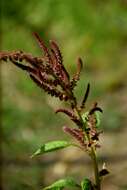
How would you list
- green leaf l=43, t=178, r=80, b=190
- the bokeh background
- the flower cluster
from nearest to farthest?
the flower cluster < green leaf l=43, t=178, r=80, b=190 < the bokeh background

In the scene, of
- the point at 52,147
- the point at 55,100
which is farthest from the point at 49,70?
the point at 55,100

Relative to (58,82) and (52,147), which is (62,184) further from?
(58,82)

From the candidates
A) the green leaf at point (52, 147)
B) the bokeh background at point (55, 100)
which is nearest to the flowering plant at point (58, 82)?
the green leaf at point (52, 147)

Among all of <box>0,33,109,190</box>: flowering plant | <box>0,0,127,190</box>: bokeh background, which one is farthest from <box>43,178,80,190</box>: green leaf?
<box>0,0,127,190</box>: bokeh background

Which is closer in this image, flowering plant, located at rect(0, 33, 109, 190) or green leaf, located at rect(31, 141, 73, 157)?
flowering plant, located at rect(0, 33, 109, 190)

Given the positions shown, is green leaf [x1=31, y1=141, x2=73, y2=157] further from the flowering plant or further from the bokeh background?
the bokeh background

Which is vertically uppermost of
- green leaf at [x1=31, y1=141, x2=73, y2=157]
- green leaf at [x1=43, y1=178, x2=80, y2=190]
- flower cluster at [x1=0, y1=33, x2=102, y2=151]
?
flower cluster at [x1=0, y1=33, x2=102, y2=151]

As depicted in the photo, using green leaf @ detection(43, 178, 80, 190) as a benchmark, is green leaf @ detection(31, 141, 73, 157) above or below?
above

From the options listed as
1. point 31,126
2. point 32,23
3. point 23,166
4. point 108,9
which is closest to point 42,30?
point 32,23
